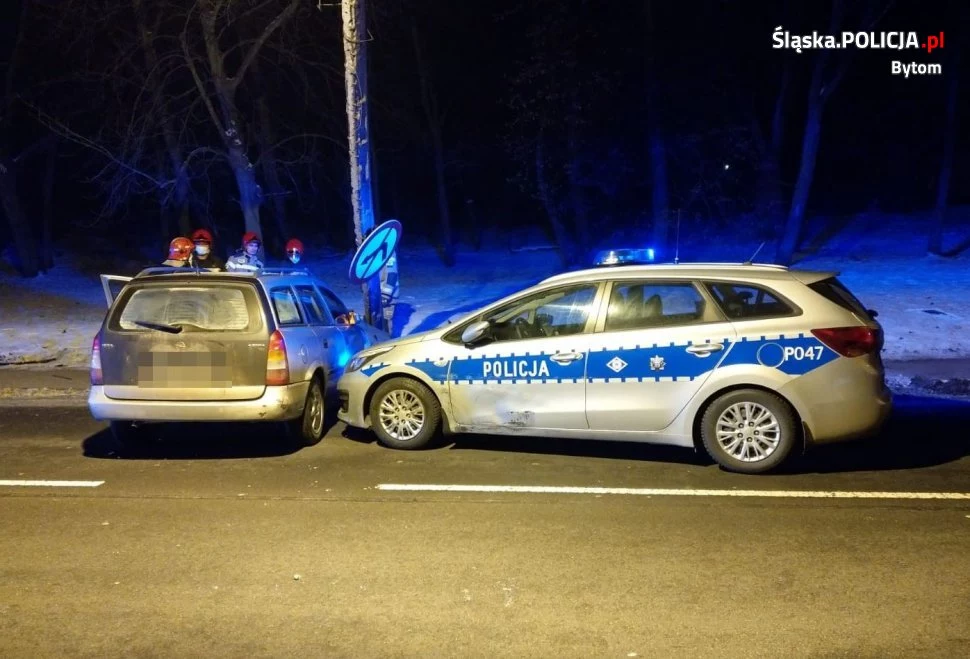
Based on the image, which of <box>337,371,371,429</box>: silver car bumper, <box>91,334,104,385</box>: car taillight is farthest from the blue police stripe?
<box>91,334,104,385</box>: car taillight

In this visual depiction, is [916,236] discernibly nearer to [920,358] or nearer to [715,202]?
[715,202]

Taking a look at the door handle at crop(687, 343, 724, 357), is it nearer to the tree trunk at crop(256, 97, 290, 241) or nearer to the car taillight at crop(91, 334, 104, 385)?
the car taillight at crop(91, 334, 104, 385)

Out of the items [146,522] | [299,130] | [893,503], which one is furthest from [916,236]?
[146,522]

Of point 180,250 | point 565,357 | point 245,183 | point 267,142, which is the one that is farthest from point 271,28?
point 565,357

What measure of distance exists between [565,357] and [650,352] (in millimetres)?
659

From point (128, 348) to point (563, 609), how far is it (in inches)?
177

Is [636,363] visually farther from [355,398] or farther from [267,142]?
[267,142]

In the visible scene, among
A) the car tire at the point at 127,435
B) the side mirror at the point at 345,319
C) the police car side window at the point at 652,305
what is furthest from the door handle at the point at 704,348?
the car tire at the point at 127,435

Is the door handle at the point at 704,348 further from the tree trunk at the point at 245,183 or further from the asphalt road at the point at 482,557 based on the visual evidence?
the tree trunk at the point at 245,183

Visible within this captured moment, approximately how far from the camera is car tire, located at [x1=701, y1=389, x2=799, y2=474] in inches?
247

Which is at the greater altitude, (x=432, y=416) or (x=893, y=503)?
(x=432, y=416)

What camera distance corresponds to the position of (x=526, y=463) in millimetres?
6859

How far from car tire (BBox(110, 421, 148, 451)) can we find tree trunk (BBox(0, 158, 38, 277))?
53.7 feet

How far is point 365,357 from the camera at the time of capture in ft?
24.3
